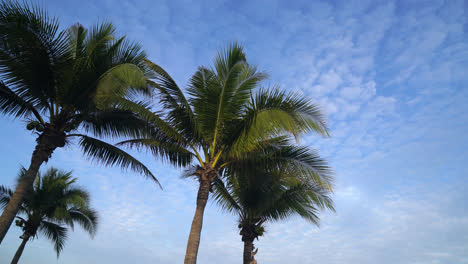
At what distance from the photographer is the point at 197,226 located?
9.48 m

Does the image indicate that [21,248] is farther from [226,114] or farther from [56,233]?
[226,114]

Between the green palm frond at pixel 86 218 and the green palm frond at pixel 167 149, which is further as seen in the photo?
the green palm frond at pixel 86 218

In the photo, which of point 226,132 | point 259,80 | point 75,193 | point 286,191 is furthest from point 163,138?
point 75,193

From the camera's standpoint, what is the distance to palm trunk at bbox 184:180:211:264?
29.1 ft

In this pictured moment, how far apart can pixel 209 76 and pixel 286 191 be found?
22.7ft

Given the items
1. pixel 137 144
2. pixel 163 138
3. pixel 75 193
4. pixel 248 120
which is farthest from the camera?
pixel 75 193

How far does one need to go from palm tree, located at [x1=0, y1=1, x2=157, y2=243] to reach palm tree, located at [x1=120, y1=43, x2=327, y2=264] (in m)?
1.34

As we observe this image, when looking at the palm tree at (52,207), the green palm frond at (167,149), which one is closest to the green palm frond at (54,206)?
the palm tree at (52,207)

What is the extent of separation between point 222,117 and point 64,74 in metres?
4.82

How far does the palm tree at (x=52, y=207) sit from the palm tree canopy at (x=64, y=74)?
10.4 metres

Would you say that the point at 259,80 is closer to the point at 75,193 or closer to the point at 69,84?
the point at 69,84

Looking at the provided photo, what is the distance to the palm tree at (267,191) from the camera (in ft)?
35.9

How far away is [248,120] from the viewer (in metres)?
9.87

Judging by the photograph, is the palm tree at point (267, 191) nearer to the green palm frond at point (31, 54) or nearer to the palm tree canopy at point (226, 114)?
the palm tree canopy at point (226, 114)
